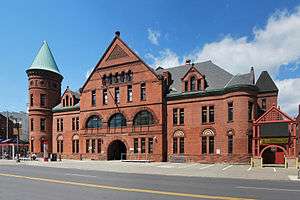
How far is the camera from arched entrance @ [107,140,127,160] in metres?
50.6

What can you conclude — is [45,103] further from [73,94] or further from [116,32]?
[116,32]

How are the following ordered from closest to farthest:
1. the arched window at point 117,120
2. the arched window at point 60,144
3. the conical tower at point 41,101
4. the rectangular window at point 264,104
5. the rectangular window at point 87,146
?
the rectangular window at point 264,104
the arched window at point 117,120
the rectangular window at point 87,146
the arched window at point 60,144
the conical tower at point 41,101

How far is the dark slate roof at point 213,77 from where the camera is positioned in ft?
135

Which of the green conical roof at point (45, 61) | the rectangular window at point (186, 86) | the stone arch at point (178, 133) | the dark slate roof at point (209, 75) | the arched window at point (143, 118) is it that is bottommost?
the stone arch at point (178, 133)

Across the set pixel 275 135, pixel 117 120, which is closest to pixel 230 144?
pixel 275 135

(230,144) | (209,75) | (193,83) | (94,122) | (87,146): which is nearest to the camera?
(230,144)

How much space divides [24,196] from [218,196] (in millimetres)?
7648

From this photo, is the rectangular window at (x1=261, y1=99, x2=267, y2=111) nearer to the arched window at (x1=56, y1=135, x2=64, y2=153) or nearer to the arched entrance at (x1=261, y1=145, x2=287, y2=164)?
the arched entrance at (x1=261, y1=145, x2=287, y2=164)

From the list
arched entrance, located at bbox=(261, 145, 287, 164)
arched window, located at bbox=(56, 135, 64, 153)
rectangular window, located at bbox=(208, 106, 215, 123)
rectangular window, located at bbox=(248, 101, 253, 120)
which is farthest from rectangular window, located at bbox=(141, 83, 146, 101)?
arched window, located at bbox=(56, 135, 64, 153)

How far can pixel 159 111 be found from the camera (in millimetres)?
45500

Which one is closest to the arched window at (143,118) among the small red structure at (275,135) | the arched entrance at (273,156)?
the small red structure at (275,135)

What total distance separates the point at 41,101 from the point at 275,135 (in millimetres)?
40183

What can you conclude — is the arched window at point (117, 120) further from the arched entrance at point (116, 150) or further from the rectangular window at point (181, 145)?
the rectangular window at point (181, 145)

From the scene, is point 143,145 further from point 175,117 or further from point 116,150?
point 116,150
